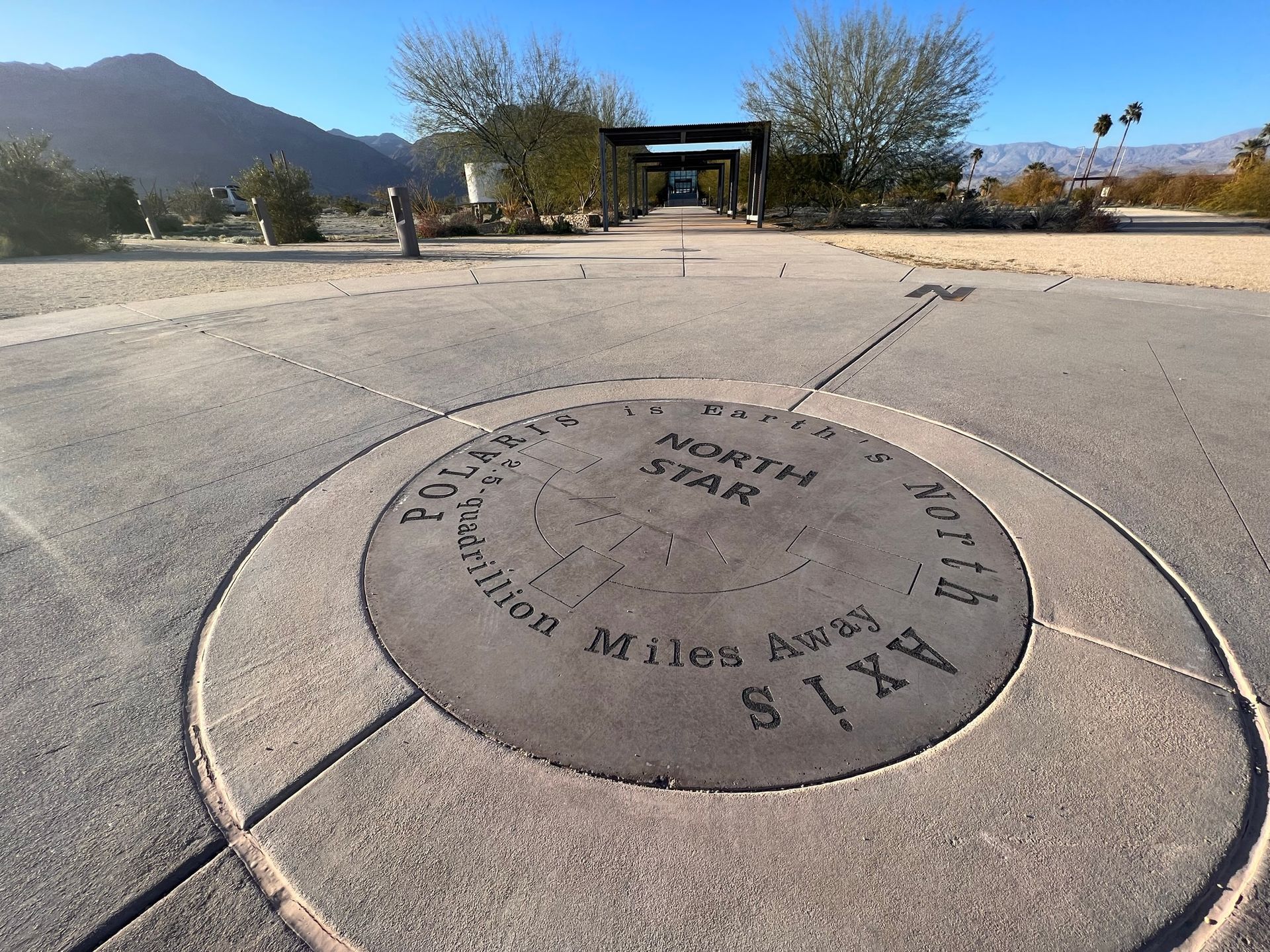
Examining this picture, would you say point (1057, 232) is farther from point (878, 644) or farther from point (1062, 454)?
point (878, 644)

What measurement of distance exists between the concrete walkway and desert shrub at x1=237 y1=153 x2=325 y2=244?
60.8ft

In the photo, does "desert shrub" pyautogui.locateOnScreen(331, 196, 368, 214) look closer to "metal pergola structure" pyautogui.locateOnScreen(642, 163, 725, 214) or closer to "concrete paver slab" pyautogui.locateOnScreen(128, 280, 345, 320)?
"metal pergola structure" pyautogui.locateOnScreen(642, 163, 725, 214)

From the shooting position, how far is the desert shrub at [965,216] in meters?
23.7

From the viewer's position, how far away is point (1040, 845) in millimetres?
1636

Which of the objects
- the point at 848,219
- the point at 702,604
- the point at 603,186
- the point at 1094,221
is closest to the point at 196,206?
the point at 603,186

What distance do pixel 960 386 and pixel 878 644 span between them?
11.9 feet

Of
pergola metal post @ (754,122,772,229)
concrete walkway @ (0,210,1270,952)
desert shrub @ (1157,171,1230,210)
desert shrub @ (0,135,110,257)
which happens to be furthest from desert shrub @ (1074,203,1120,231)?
desert shrub @ (0,135,110,257)

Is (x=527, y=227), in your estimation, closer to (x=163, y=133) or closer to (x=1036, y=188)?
(x=1036, y=188)

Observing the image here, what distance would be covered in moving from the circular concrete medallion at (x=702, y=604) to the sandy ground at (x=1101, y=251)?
36.0 feet

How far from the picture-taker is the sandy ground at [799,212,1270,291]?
1119cm

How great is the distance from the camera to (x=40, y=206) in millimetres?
17609

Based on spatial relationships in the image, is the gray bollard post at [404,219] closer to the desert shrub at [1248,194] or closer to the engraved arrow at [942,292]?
the engraved arrow at [942,292]

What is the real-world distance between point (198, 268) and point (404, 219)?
4.98 metres

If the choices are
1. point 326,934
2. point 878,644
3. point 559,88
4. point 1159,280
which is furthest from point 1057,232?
point 326,934
